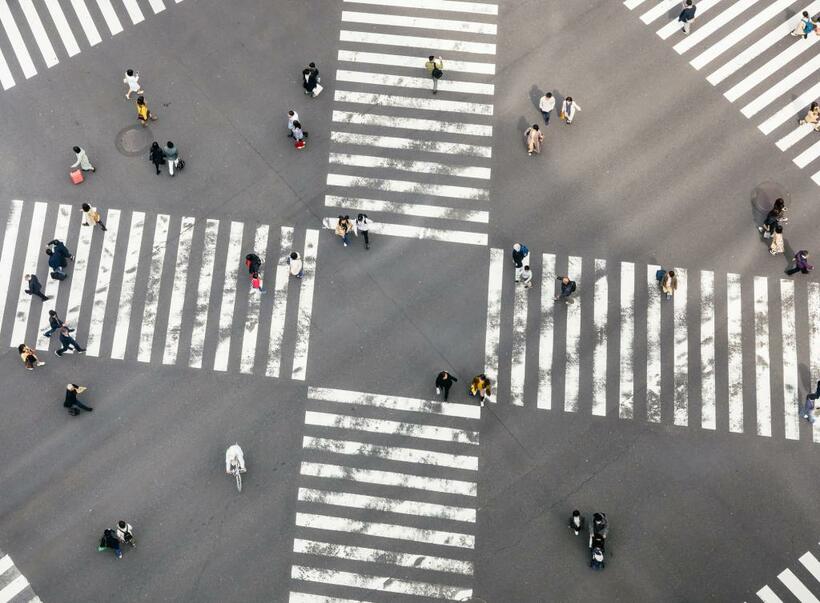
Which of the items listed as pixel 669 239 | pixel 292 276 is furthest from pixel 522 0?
pixel 292 276

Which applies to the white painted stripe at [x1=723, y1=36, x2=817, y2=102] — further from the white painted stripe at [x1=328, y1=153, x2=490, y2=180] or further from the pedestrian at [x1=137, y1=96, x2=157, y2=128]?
the pedestrian at [x1=137, y1=96, x2=157, y2=128]

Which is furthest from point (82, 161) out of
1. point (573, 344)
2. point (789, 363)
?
point (789, 363)

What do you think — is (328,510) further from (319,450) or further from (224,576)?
(224,576)

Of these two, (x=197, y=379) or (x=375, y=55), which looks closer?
(x=197, y=379)

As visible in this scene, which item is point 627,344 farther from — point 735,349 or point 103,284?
point 103,284

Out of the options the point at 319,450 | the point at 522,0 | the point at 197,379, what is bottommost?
the point at 319,450

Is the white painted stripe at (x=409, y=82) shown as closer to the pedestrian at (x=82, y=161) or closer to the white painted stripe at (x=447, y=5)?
the white painted stripe at (x=447, y=5)

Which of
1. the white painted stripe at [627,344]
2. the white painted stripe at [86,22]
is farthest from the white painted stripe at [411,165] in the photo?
the white painted stripe at [86,22]
